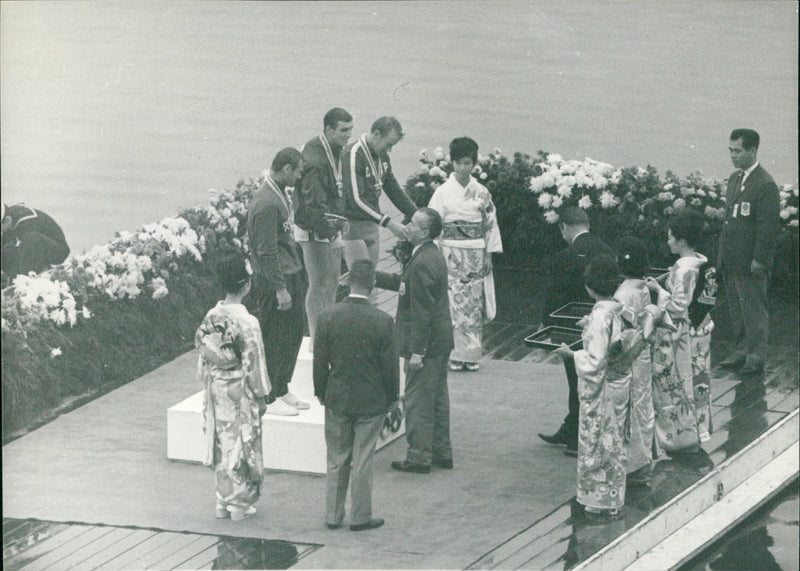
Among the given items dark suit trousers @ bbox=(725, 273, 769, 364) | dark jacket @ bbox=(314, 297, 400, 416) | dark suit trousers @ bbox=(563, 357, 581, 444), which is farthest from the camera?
dark suit trousers @ bbox=(725, 273, 769, 364)

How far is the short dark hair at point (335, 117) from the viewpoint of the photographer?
831cm

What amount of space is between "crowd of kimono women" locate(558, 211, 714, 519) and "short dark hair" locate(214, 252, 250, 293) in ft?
5.54

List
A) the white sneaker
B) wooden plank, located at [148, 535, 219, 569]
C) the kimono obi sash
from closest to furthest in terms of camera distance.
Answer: wooden plank, located at [148, 535, 219, 569] < the white sneaker < the kimono obi sash

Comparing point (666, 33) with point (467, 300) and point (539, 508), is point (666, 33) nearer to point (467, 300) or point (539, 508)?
point (467, 300)

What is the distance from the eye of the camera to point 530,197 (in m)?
11.5

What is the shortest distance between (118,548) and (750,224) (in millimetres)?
4898

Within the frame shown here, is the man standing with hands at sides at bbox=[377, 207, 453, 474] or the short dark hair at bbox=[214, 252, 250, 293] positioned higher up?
the short dark hair at bbox=[214, 252, 250, 293]

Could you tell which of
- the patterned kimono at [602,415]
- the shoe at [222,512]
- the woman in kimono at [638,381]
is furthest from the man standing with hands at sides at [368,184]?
the shoe at [222,512]

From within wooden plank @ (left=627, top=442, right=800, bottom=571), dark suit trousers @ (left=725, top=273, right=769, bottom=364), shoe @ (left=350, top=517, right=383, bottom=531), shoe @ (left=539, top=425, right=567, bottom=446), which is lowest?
wooden plank @ (left=627, top=442, right=800, bottom=571)

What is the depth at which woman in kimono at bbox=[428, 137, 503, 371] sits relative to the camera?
376 inches

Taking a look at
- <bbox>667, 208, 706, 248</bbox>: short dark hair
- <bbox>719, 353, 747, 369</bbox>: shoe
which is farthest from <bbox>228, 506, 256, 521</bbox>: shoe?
<bbox>719, 353, 747, 369</bbox>: shoe

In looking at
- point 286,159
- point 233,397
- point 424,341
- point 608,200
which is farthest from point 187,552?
point 608,200

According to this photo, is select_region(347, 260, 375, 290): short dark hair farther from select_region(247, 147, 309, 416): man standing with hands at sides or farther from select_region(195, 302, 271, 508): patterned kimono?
select_region(247, 147, 309, 416): man standing with hands at sides

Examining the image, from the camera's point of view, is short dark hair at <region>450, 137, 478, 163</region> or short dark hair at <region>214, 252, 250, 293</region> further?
short dark hair at <region>450, 137, 478, 163</region>
